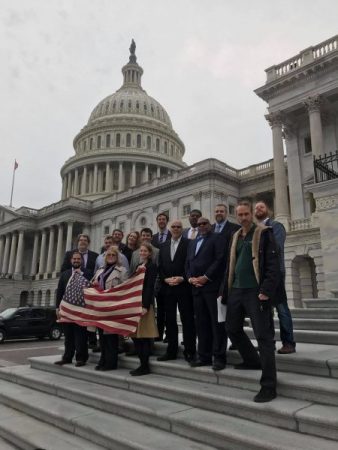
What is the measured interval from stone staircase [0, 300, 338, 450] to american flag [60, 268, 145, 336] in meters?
0.74

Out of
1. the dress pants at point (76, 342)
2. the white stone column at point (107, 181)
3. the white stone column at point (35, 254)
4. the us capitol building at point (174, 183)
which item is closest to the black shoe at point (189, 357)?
the dress pants at point (76, 342)

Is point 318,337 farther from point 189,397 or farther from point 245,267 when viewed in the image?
point 189,397

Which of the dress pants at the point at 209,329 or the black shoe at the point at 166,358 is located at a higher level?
the dress pants at the point at 209,329

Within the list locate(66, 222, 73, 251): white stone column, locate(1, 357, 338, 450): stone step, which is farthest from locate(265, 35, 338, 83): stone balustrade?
locate(66, 222, 73, 251): white stone column

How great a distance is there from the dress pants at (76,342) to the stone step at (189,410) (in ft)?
2.37

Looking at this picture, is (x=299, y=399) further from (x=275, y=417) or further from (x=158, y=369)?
(x=158, y=369)

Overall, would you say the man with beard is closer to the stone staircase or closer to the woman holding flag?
the stone staircase

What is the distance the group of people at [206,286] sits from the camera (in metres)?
4.48

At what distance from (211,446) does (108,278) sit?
3.67 meters

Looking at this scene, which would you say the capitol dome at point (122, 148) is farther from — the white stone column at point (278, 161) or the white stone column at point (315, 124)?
the white stone column at point (315, 124)

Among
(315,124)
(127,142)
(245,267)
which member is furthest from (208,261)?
(127,142)

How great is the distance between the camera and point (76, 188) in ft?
241

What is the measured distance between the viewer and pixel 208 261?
5.70 meters

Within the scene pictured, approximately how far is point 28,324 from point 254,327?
17682 mm
